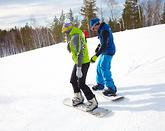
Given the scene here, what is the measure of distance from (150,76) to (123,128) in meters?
2.57

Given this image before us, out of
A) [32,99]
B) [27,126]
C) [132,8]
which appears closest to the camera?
[27,126]

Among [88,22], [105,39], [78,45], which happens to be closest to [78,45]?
[78,45]

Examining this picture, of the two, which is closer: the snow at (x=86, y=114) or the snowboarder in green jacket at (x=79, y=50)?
the snow at (x=86, y=114)

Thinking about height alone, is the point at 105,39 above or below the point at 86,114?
above

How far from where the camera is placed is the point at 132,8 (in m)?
34.6

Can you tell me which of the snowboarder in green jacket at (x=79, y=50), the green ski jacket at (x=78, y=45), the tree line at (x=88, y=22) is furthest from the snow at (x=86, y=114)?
the tree line at (x=88, y=22)

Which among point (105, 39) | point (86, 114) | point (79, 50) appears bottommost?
point (86, 114)

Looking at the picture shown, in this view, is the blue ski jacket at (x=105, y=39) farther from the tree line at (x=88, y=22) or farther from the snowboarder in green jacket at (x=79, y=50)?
the tree line at (x=88, y=22)

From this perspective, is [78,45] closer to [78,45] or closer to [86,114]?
[78,45]

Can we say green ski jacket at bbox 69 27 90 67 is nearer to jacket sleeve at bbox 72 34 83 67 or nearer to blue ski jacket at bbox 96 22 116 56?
jacket sleeve at bbox 72 34 83 67

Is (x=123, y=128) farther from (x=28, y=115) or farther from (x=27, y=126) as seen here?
(x=28, y=115)

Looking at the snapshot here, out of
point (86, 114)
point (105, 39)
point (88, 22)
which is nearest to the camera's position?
point (86, 114)

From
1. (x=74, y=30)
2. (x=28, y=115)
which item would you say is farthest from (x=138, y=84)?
(x=28, y=115)

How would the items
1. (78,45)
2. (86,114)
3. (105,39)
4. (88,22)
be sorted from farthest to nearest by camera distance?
(88,22), (105,39), (86,114), (78,45)
